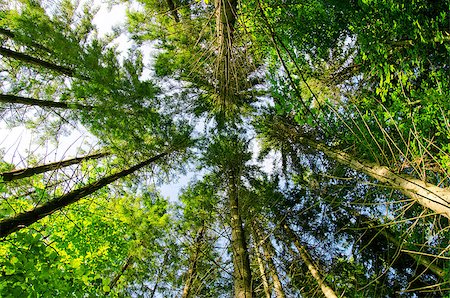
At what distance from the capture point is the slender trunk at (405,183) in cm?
275

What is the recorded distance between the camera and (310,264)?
6.98 m

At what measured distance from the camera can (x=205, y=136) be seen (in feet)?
27.7

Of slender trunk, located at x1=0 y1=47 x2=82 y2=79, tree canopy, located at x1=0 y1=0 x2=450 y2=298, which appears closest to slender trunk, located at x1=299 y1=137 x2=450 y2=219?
tree canopy, located at x1=0 y1=0 x2=450 y2=298

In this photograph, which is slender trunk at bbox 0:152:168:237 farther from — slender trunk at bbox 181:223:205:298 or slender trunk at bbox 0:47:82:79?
slender trunk at bbox 0:47:82:79

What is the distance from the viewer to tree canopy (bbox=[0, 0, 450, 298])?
15.4ft

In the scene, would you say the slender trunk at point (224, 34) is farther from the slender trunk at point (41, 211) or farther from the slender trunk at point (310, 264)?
the slender trunk at point (310, 264)

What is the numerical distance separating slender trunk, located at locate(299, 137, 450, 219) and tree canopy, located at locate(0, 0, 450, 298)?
0.05 meters

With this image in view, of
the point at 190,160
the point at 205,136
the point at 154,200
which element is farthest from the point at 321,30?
the point at 154,200

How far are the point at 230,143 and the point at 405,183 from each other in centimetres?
527

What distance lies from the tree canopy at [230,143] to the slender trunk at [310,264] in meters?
0.07

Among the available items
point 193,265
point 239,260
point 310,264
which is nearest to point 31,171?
point 193,265

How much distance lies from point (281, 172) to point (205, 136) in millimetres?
2951

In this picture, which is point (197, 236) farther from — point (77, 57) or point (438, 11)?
point (438, 11)

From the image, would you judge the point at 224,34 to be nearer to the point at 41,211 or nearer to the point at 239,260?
the point at 41,211
